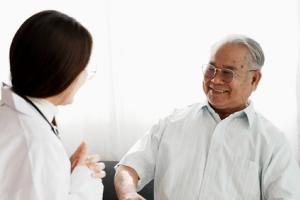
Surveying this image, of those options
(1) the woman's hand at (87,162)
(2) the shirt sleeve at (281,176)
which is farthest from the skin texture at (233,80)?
(1) the woman's hand at (87,162)

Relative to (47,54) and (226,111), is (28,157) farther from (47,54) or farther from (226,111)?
(226,111)

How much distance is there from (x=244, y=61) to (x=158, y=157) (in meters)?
0.56

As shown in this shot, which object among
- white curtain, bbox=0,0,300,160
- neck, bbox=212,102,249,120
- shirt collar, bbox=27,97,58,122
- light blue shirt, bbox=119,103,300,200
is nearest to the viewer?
shirt collar, bbox=27,97,58,122

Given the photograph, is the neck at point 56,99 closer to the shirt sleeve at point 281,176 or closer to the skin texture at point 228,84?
the skin texture at point 228,84

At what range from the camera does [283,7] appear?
227 cm

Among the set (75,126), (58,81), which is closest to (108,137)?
(75,126)

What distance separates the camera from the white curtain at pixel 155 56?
2299 mm

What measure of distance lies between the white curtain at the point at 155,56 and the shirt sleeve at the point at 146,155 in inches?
17.7

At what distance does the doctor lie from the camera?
3.79 feet

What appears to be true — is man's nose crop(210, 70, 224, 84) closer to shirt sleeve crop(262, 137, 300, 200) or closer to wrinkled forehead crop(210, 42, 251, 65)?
wrinkled forehead crop(210, 42, 251, 65)

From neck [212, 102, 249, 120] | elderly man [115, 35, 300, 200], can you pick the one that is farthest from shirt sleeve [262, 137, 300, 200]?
neck [212, 102, 249, 120]

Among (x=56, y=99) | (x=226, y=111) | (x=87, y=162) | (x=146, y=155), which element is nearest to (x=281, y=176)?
(x=226, y=111)

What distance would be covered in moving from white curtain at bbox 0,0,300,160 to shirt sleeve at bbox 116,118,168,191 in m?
0.45

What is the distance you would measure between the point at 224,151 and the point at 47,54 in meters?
0.98
